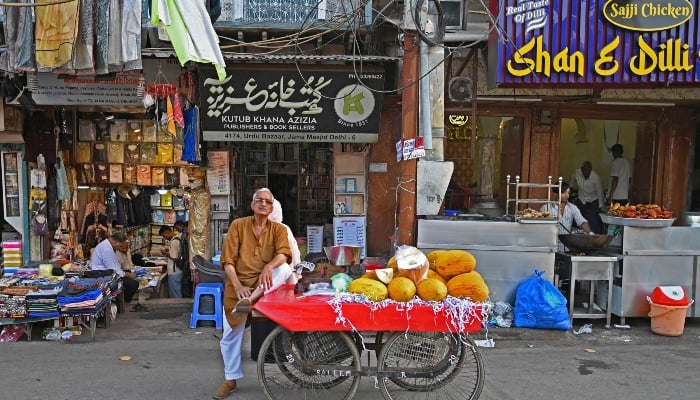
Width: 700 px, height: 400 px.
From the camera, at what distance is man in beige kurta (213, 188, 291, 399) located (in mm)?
4781

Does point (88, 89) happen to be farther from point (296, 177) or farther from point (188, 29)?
point (296, 177)

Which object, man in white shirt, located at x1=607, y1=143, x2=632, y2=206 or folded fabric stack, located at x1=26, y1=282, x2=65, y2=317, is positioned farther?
man in white shirt, located at x1=607, y1=143, x2=632, y2=206

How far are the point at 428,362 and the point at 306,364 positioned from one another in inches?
40.5

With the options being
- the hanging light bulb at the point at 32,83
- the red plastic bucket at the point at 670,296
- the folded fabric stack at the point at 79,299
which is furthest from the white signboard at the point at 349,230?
the hanging light bulb at the point at 32,83

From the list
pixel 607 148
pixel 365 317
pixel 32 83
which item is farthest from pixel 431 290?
pixel 607 148

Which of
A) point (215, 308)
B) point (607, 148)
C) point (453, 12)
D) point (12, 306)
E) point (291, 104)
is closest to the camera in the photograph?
point (12, 306)

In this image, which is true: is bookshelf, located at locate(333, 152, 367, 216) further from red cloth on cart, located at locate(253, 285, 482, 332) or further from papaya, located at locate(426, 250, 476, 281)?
red cloth on cart, located at locate(253, 285, 482, 332)

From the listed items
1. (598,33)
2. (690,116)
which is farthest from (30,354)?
(690,116)

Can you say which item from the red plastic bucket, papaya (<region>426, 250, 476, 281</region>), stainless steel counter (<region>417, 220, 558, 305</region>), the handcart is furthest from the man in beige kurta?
the red plastic bucket

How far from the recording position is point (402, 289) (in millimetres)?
4324

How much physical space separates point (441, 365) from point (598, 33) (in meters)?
5.65

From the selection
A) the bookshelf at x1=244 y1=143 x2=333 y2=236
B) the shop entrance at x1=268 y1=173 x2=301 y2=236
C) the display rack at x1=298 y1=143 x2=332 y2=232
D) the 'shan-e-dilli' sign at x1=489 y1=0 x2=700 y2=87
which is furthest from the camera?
the shop entrance at x1=268 y1=173 x2=301 y2=236

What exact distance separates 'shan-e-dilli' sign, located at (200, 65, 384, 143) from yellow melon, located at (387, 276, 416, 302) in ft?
13.7

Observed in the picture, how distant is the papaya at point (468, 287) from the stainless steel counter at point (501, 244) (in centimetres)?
267
